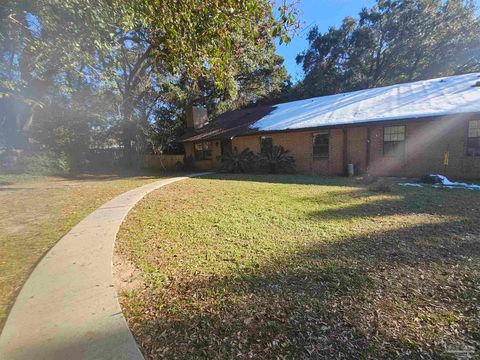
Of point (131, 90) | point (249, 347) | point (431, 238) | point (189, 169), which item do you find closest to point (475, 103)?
point (431, 238)

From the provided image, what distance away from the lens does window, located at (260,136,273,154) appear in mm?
16344

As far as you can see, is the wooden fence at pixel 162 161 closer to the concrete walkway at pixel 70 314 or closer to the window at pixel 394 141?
the window at pixel 394 141

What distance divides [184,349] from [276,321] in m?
0.90

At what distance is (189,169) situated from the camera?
21.2 metres

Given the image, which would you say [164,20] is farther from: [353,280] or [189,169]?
[189,169]

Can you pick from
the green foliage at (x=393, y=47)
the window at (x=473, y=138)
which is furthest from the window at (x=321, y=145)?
the green foliage at (x=393, y=47)

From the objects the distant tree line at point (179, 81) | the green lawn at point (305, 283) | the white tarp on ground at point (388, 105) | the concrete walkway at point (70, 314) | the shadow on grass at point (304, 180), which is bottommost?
the green lawn at point (305, 283)

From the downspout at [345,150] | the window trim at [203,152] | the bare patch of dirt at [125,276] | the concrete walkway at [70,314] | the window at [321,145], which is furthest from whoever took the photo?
the window trim at [203,152]

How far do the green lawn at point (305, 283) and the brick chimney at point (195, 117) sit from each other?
17.4m

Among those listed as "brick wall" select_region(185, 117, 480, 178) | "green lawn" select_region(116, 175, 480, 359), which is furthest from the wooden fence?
"green lawn" select_region(116, 175, 480, 359)

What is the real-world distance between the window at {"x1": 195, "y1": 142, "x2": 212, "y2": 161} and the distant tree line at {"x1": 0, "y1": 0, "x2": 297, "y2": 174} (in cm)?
426

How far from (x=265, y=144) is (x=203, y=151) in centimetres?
622

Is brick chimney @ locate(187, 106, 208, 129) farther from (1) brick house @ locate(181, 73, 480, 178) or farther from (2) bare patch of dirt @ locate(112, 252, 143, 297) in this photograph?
(2) bare patch of dirt @ locate(112, 252, 143, 297)

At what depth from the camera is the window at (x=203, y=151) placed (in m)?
20.5
